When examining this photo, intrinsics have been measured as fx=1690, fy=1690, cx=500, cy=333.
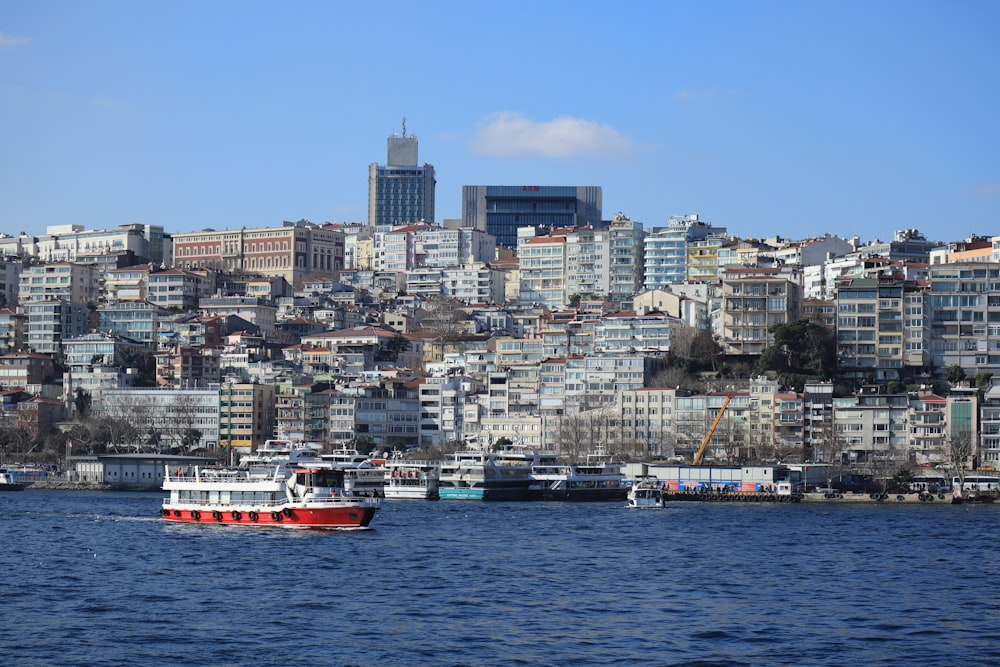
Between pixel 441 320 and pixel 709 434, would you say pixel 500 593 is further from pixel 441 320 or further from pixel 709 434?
pixel 441 320

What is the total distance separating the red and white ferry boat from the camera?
5300 cm

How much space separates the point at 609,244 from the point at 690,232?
6496 mm

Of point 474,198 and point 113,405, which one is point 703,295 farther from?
point 474,198

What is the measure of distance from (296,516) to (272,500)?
1.76 meters

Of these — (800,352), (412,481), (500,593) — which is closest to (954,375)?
(800,352)

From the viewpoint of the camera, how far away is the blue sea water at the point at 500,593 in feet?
95.9

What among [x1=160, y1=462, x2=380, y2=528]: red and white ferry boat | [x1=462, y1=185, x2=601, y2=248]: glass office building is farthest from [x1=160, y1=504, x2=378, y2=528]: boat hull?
[x1=462, y1=185, x2=601, y2=248]: glass office building

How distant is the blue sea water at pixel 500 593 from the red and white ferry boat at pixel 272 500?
2.70ft

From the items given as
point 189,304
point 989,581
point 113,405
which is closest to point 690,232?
point 189,304

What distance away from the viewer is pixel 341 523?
53.0 meters

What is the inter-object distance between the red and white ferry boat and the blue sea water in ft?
2.70

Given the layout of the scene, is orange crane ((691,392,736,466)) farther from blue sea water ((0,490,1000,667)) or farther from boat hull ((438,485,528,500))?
blue sea water ((0,490,1000,667))

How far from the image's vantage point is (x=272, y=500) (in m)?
54.5

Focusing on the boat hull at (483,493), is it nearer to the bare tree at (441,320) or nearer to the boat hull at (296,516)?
the boat hull at (296,516)
